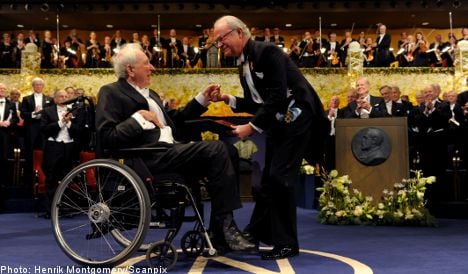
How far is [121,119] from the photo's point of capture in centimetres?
290

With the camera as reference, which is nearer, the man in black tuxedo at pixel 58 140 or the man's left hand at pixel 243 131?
the man's left hand at pixel 243 131

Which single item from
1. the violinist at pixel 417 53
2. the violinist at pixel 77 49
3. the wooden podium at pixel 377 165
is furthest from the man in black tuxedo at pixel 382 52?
the wooden podium at pixel 377 165

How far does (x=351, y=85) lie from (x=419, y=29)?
21.5 feet

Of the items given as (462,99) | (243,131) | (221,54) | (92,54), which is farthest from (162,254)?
(92,54)

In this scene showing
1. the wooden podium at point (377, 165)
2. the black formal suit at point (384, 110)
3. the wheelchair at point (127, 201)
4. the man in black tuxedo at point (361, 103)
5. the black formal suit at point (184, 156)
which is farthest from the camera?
the man in black tuxedo at point (361, 103)

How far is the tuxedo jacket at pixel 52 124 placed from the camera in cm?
623

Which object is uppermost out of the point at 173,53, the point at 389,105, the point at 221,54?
the point at 173,53

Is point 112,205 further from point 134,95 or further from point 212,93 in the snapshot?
point 212,93

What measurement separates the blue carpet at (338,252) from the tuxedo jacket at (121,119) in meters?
0.62

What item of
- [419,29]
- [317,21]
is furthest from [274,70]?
[419,29]

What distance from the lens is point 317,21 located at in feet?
57.9

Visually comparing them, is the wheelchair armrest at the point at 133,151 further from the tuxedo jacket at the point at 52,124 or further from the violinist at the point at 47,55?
the violinist at the point at 47,55

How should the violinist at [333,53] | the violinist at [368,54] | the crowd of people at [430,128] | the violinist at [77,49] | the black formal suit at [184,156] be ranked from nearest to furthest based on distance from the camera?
the black formal suit at [184,156]
the crowd of people at [430,128]
the violinist at [368,54]
the violinist at [333,53]
the violinist at [77,49]

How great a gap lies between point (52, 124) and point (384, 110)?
3.64 metres
